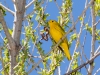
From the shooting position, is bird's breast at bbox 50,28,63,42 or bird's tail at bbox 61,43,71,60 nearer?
bird's tail at bbox 61,43,71,60

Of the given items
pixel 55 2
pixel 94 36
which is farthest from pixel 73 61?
pixel 55 2

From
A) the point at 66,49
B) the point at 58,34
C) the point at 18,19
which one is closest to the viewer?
the point at 18,19

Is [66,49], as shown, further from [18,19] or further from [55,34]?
[18,19]

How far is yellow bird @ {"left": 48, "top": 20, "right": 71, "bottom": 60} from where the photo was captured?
15.9 ft

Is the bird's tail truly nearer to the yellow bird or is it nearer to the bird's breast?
the yellow bird

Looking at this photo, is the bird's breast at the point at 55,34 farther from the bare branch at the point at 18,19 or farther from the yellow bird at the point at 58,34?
the bare branch at the point at 18,19

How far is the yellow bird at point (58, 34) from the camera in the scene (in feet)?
15.9

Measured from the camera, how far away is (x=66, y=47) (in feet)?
16.0

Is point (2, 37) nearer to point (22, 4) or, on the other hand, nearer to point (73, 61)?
point (22, 4)

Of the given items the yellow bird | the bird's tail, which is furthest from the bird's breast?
the bird's tail

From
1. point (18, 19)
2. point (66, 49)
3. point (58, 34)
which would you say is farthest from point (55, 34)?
point (18, 19)

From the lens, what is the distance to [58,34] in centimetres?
508

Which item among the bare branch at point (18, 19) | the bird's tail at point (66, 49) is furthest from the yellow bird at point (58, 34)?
the bare branch at point (18, 19)

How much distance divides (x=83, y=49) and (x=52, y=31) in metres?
1.03
